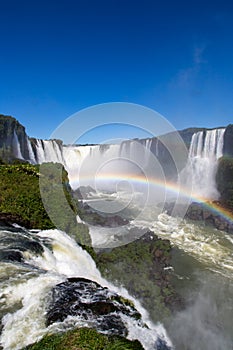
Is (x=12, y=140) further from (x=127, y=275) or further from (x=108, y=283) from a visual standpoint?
(x=108, y=283)

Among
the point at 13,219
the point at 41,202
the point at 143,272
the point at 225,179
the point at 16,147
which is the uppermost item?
the point at 16,147

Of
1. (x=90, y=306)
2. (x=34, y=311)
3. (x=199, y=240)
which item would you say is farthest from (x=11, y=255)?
(x=199, y=240)

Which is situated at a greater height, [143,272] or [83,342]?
[83,342]

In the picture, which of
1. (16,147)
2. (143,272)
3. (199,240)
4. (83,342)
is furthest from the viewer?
(16,147)

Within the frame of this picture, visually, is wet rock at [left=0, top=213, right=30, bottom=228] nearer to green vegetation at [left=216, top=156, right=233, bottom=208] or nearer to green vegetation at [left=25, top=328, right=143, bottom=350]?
green vegetation at [left=25, top=328, right=143, bottom=350]

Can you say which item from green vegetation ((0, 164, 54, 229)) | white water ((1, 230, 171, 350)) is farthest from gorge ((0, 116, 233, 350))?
green vegetation ((0, 164, 54, 229))

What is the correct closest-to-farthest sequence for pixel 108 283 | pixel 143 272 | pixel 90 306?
pixel 90 306 → pixel 108 283 → pixel 143 272
